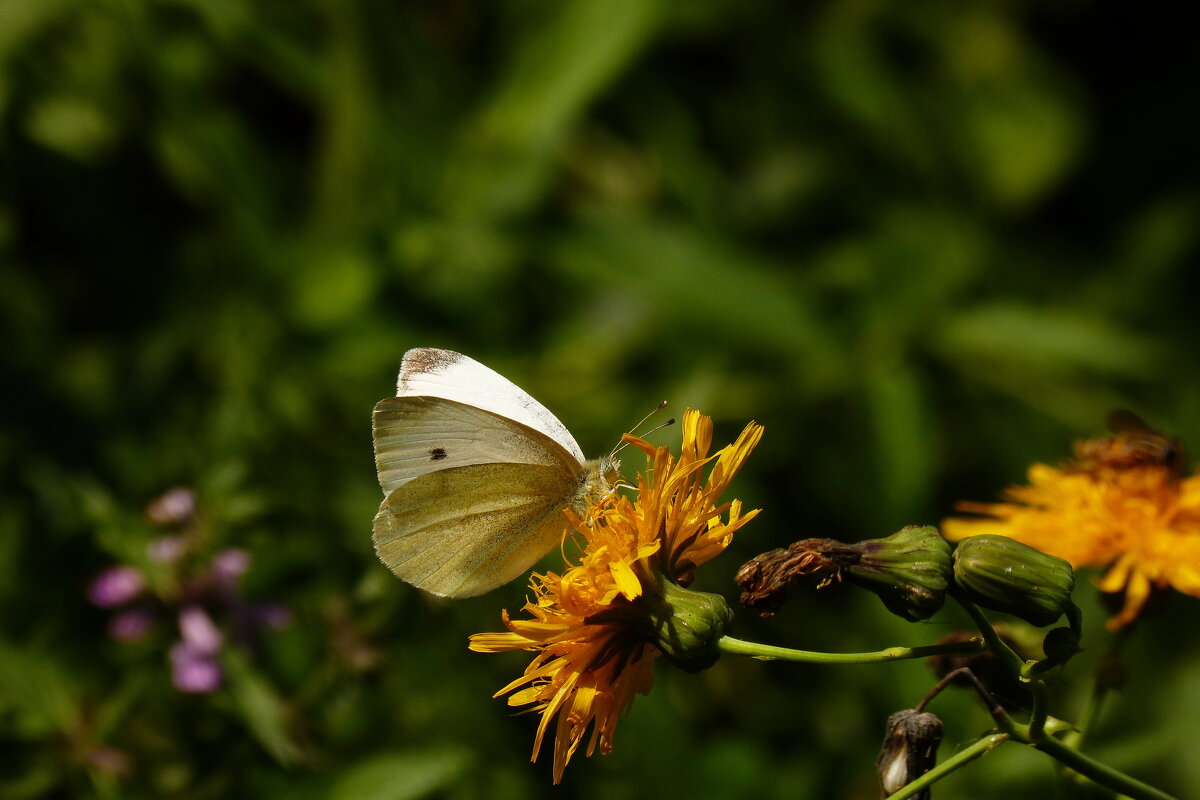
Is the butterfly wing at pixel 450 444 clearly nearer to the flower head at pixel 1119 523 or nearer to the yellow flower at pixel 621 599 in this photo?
the yellow flower at pixel 621 599

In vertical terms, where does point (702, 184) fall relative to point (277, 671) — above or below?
above

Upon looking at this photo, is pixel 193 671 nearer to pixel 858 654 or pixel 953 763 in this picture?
pixel 858 654

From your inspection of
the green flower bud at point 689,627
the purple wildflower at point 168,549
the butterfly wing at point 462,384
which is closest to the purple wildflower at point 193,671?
the purple wildflower at point 168,549

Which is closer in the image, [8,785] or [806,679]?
[8,785]

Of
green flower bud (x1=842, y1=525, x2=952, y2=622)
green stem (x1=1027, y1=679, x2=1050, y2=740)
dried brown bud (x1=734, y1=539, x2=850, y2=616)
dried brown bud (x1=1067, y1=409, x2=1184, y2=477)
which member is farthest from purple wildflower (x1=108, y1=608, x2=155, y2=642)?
dried brown bud (x1=1067, y1=409, x2=1184, y2=477)

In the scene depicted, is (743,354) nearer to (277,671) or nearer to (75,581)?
(277,671)

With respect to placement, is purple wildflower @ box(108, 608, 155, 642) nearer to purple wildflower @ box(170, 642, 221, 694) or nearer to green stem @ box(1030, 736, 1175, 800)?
purple wildflower @ box(170, 642, 221, 694)

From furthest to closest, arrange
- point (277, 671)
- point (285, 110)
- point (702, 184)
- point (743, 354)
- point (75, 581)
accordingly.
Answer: point (285, 110)
point (702, 184)
point (743, 354)
point (75, 581)
point (277, 671)

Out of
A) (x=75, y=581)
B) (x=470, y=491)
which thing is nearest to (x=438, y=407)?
(x=470, y=491)
